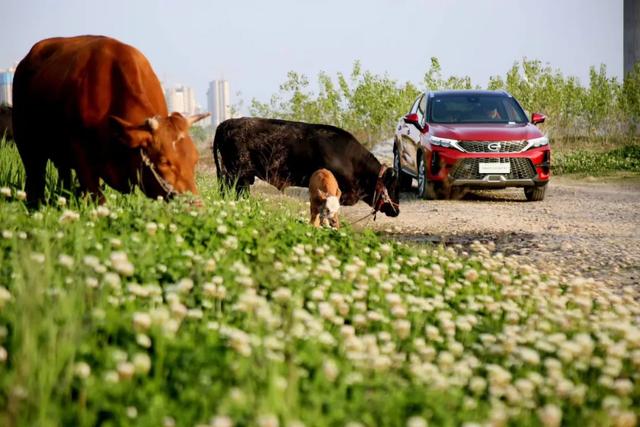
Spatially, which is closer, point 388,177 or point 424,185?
point 388,177

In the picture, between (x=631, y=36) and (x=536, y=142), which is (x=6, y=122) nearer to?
(x=536, y=142)

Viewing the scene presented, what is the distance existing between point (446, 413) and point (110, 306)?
1.88 m

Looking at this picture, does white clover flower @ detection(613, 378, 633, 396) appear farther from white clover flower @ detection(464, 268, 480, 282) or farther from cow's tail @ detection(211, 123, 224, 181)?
cow's tail @ detection(211, 123, 224, 181)

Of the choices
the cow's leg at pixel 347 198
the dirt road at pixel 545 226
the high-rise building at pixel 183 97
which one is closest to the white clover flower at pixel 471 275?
the dirt road at pixel 545 226

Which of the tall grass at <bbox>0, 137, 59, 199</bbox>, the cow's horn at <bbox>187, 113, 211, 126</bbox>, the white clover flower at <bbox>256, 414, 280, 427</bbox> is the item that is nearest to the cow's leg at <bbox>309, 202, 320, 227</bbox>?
the cow's horn at <bbox>187, 113, 211, 126</bbox>

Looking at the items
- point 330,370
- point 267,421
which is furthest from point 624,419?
point 267,421

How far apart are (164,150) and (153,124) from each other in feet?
0.74

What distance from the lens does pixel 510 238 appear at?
34.5 ft

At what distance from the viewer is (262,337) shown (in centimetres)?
425

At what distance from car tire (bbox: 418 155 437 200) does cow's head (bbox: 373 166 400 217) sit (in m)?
2.48

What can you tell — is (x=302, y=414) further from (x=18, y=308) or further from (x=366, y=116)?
(x=366, y=116)

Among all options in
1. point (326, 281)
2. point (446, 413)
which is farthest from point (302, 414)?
point (326, 281)

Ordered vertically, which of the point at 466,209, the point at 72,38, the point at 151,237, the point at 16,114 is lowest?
the point at 466,209

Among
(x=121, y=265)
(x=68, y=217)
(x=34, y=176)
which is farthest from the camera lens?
(x=34, y=176)
